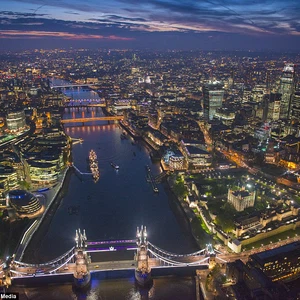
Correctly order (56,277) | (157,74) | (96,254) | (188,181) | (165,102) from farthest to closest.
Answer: (157,74) → (165,102) → (188,181) → (96,254) → (56,277)

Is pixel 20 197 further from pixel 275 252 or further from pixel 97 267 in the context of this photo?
pixel 275 252

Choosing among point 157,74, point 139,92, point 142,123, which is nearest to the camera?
point 142,123

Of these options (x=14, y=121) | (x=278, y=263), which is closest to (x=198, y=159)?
(x=278, y=263)

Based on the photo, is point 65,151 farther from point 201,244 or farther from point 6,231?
point 201,244

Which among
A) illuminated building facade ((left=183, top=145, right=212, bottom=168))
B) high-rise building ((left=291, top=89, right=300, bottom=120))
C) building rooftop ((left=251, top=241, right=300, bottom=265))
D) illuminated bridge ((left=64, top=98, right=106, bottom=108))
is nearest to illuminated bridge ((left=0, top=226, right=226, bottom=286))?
building rooftop ((left=251, top=241, right=300, bottom=265))

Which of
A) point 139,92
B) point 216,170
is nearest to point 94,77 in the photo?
point 139,92

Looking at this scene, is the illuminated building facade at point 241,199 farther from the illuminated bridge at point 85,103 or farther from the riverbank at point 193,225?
the illuminated bridge at point 85,103

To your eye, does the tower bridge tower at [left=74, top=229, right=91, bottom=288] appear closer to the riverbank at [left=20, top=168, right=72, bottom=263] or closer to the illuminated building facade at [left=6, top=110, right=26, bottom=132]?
the riverbank at [left=20, top=168, right=72, bottom=263]
